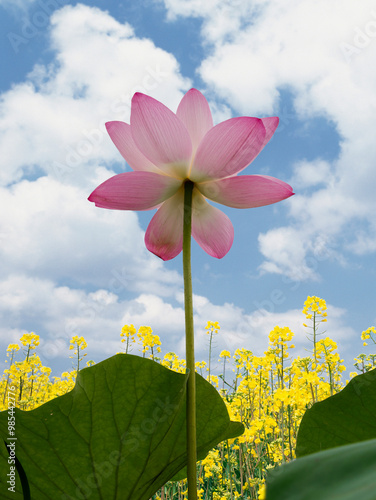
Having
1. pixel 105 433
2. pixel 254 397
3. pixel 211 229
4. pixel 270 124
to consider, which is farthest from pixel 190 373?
pixel 254 397

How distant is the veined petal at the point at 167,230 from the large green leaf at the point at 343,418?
0.31 metres

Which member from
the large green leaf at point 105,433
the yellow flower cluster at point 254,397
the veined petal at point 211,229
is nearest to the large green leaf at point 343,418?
the large green leaf at point 105,433

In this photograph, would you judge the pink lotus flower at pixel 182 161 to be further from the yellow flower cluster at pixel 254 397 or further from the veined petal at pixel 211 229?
the yellow flower cluster at pixel 254 397

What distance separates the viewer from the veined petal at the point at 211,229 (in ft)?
2.12

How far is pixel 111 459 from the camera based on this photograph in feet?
1.78

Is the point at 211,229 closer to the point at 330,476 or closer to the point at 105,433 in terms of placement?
the point at 105,433

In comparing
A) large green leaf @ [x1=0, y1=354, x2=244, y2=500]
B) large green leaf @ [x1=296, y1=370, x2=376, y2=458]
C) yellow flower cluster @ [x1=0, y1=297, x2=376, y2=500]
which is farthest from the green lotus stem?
yellow flower cluster @ [x1=0, y1=297, x2=376, y2=500]

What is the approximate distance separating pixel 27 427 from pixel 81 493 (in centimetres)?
12

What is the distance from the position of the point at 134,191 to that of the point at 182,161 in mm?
76

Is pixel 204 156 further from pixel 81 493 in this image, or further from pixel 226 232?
pixel 81 493

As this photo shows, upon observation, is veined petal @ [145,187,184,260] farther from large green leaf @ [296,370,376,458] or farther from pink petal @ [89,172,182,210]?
large green leaf @ [296,370,376,458]

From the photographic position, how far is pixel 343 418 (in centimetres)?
54

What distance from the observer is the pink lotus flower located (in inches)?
21.2

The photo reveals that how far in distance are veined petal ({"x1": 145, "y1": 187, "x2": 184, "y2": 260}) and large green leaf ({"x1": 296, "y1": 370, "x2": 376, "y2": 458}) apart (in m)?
0.31
